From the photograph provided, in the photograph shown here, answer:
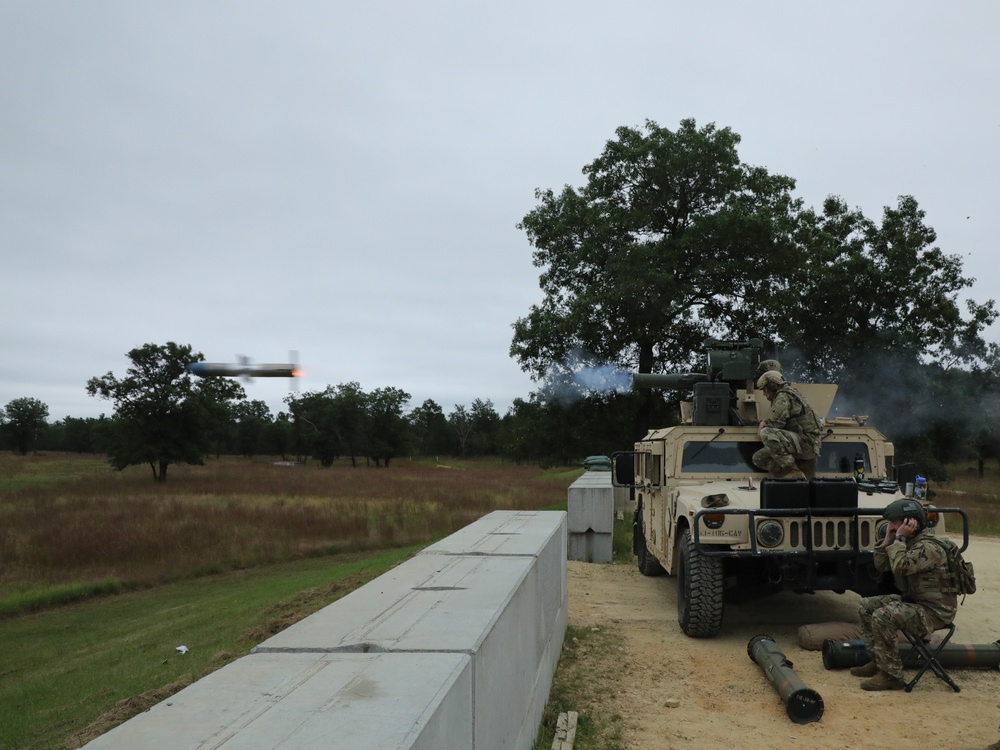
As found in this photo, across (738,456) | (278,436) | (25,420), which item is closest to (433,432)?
(278,436)

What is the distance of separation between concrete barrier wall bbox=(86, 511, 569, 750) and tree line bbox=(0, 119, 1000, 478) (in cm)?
1467

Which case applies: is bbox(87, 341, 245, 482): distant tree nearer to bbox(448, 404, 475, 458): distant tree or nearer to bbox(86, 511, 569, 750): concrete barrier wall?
bbox(86, 511, 569, 750): concrete barrier wall

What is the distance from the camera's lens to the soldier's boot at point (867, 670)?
19.8ft

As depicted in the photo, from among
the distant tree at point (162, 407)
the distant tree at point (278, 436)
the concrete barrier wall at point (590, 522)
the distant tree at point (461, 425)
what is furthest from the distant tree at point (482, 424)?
the concrete barrier wall at point (590, 522)

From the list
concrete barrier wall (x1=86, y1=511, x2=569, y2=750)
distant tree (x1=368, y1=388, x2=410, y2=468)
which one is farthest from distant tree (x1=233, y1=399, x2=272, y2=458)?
concrete barrier wall (x1=86, y1=511, x2=569, y2=750)

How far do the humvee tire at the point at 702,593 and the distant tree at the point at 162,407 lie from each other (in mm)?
12047

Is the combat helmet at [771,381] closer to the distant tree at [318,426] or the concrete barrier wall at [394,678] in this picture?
the concrete barrier wall at [394,678]

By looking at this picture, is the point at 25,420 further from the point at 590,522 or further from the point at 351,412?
the point at 590,522

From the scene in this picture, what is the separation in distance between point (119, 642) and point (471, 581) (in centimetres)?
641

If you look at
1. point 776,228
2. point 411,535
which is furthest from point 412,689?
point 776,228

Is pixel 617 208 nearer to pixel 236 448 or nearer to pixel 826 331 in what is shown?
pixel 826 331

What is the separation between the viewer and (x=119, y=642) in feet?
30.5

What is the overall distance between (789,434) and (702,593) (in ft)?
5.98

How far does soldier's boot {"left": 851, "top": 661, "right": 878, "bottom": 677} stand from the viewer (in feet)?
19.8
